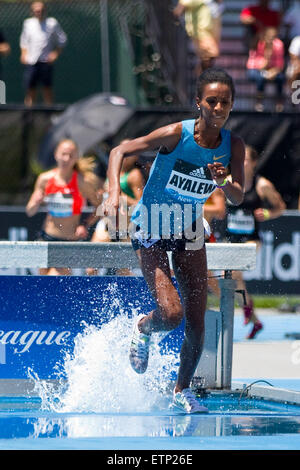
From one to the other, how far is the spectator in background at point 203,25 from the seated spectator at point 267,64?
26.0 inches

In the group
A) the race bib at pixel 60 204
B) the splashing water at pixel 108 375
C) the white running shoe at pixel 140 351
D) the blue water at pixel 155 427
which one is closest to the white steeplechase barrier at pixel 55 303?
the splashing water at pixel 108 375

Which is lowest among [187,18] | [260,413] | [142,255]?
[260,413]

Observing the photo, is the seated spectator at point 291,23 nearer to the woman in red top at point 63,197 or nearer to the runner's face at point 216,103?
the woman in red top at point 63,197

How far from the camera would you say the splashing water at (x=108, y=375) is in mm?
6453

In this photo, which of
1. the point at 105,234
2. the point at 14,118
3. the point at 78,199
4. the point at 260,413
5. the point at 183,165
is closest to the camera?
the point at 183,165

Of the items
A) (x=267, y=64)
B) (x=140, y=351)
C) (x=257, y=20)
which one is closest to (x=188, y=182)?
(x=140, y=351)

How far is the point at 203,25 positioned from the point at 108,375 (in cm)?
888

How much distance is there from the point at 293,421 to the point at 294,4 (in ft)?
35.9

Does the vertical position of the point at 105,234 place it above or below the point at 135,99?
below

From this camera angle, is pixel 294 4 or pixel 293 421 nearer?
pixel 293 421

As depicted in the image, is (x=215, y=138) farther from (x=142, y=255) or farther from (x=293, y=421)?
(x=293, y=421)

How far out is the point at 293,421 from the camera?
5879 millimetres

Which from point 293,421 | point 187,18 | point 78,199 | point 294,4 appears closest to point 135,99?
point 187,18

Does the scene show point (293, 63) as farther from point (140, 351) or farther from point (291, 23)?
point (140, 351)
